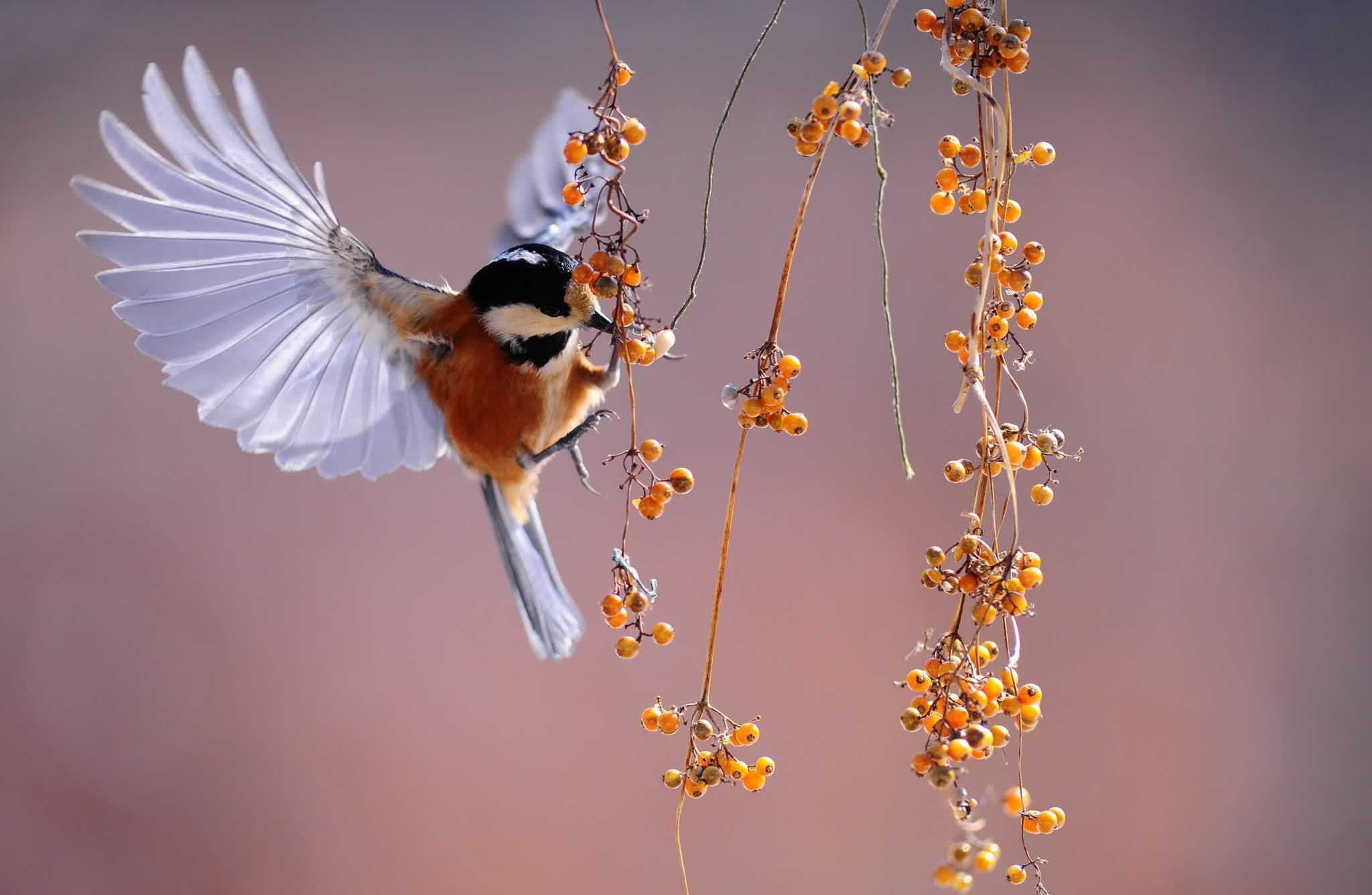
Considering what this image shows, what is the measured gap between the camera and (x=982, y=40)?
0.55 m

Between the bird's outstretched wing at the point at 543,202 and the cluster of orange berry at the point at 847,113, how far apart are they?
79cm

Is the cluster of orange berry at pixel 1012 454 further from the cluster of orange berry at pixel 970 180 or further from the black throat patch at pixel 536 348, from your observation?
the black throat patch at pixel 536 348

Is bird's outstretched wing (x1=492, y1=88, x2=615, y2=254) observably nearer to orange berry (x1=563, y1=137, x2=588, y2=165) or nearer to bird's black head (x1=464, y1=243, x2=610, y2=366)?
bird's black head (x1=464, y1=243, x2=610, y2=366)

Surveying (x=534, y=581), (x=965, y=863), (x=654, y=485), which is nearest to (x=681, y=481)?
(x=654, y=485)

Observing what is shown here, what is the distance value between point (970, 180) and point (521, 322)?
21.8 inches

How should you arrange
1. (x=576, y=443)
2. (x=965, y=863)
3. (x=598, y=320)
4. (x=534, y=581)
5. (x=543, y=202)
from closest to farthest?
(x=965, y=863) → (x=598, y=320) → (x=576, y=443) → (x=534, y=581) → (x=543, y=202)

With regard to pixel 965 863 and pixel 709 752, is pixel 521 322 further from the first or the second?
pixel 965 863

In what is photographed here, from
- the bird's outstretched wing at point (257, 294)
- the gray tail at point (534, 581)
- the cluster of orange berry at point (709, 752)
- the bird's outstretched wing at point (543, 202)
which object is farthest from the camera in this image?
the bird's outstretched wing at point (543, 202)

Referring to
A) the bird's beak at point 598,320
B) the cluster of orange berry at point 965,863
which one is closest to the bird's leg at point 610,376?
the bird's beak at point 598,320

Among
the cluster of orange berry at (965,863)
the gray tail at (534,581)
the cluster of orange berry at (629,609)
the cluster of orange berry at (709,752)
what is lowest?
the cluster of orange berry at (965,863)

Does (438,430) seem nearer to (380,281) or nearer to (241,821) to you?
(380,281)

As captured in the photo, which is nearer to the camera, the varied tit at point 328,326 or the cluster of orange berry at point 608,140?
the cluster of orange berry at point 608,140

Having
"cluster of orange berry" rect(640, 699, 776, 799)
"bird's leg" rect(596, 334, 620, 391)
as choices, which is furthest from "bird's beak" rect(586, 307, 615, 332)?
"cluster of orange berry" rect(640, 699, 776, 799)

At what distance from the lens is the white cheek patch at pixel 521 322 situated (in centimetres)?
101
